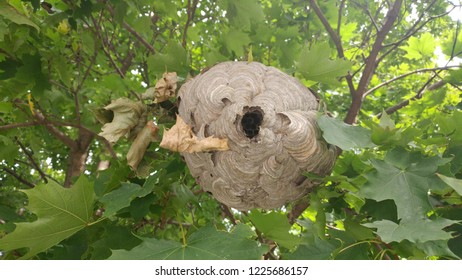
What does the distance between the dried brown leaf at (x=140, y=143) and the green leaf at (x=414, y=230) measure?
0.82m

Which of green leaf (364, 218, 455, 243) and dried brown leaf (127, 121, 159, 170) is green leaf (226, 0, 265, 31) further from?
green leaf (364, 218, 455, 243)

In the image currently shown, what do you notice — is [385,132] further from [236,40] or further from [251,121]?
[236,40]

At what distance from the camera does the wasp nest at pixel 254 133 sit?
1.54 m

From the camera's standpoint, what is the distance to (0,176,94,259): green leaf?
1.54 meters

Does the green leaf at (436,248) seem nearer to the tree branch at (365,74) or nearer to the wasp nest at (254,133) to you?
the wasp nest at (254,133)

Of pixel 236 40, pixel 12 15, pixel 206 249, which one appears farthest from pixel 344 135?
pixel 12 15

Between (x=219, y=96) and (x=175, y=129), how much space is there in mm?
210

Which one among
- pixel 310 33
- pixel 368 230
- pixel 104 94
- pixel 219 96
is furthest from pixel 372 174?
pixel 104 94

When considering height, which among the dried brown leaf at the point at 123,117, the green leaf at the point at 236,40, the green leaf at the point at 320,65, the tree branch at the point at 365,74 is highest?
the green leaf at the point at 236,40

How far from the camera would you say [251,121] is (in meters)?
1.57

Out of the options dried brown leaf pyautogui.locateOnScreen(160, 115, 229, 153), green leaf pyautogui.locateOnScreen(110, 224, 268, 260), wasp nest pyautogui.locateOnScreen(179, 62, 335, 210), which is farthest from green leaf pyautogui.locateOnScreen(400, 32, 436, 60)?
green leaf pyautogui.locateOnScreen(110, 224, 268, 260)

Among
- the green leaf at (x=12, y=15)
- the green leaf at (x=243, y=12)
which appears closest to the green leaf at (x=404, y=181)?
the green leaf at (x=243, y=12)

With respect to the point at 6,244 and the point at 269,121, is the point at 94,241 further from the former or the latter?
the point at 269,121

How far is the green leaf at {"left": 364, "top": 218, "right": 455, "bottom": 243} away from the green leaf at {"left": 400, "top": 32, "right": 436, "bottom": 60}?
1919 millimetres
